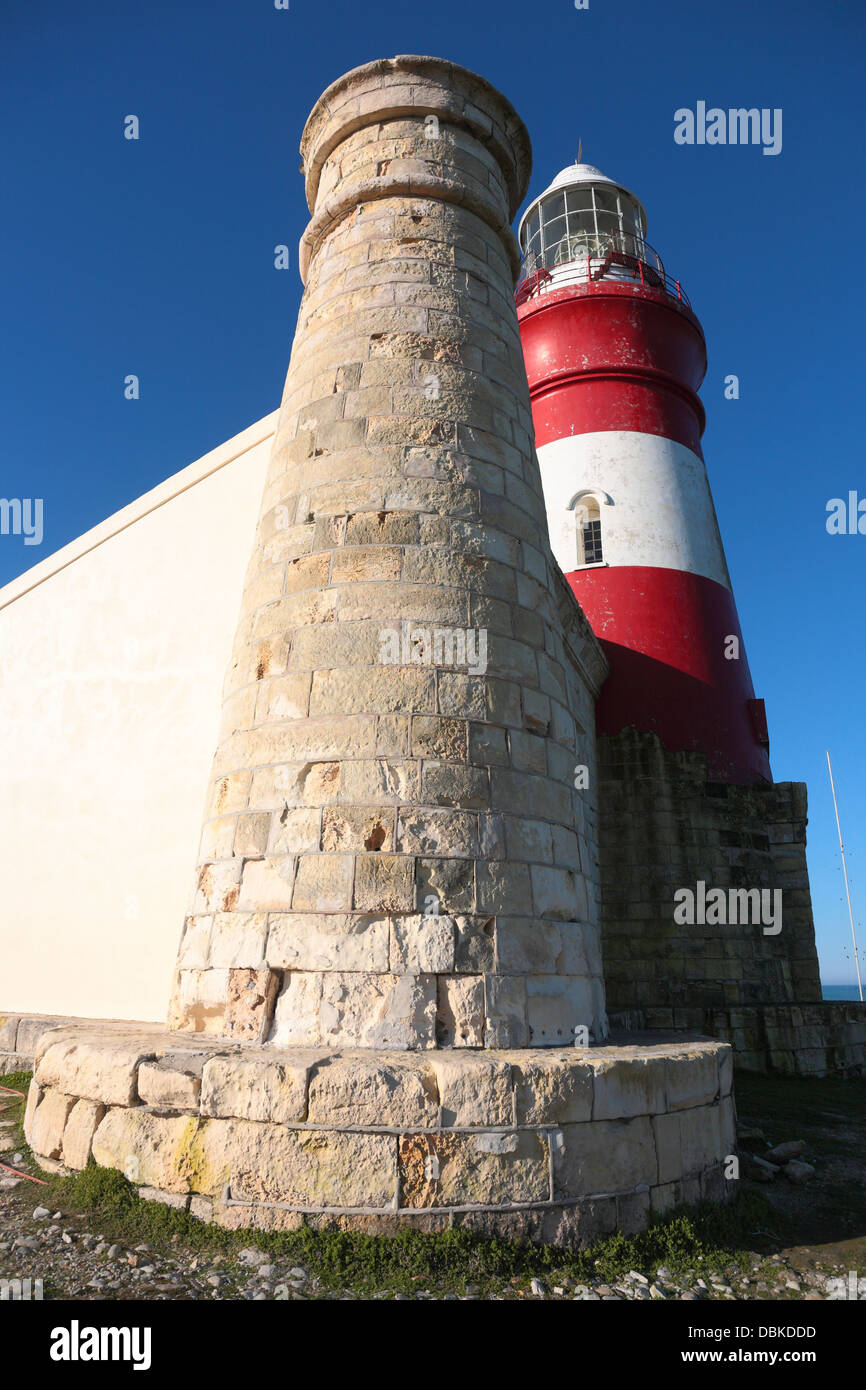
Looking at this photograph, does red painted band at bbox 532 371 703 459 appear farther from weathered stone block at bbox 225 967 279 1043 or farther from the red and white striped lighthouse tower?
weathered stone block at bbox 225 967 279 1043

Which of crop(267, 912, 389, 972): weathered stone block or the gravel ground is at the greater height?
crop(267, 912, 389, 972): weathered stone block

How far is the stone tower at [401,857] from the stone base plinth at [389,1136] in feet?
0.04

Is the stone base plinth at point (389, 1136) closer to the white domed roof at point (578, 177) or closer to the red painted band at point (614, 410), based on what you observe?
the red painted band at point (614, 410)

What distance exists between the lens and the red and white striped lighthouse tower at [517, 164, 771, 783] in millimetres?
11008

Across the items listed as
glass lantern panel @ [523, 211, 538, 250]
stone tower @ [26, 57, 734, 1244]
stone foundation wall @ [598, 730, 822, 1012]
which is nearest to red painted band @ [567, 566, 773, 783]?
stone foundation wall @ [598, 730, 822, 1012]

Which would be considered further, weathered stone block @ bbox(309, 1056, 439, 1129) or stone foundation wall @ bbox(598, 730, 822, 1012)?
stone foundation wall @ bbox(598, 730, 822, 1012)

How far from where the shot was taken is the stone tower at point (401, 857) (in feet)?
11.3

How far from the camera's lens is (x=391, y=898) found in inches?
159

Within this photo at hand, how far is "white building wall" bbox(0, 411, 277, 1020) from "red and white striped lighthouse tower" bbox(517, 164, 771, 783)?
5.21 metres

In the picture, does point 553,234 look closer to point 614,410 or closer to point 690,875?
point 614,410

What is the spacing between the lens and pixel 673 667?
1104 cm
